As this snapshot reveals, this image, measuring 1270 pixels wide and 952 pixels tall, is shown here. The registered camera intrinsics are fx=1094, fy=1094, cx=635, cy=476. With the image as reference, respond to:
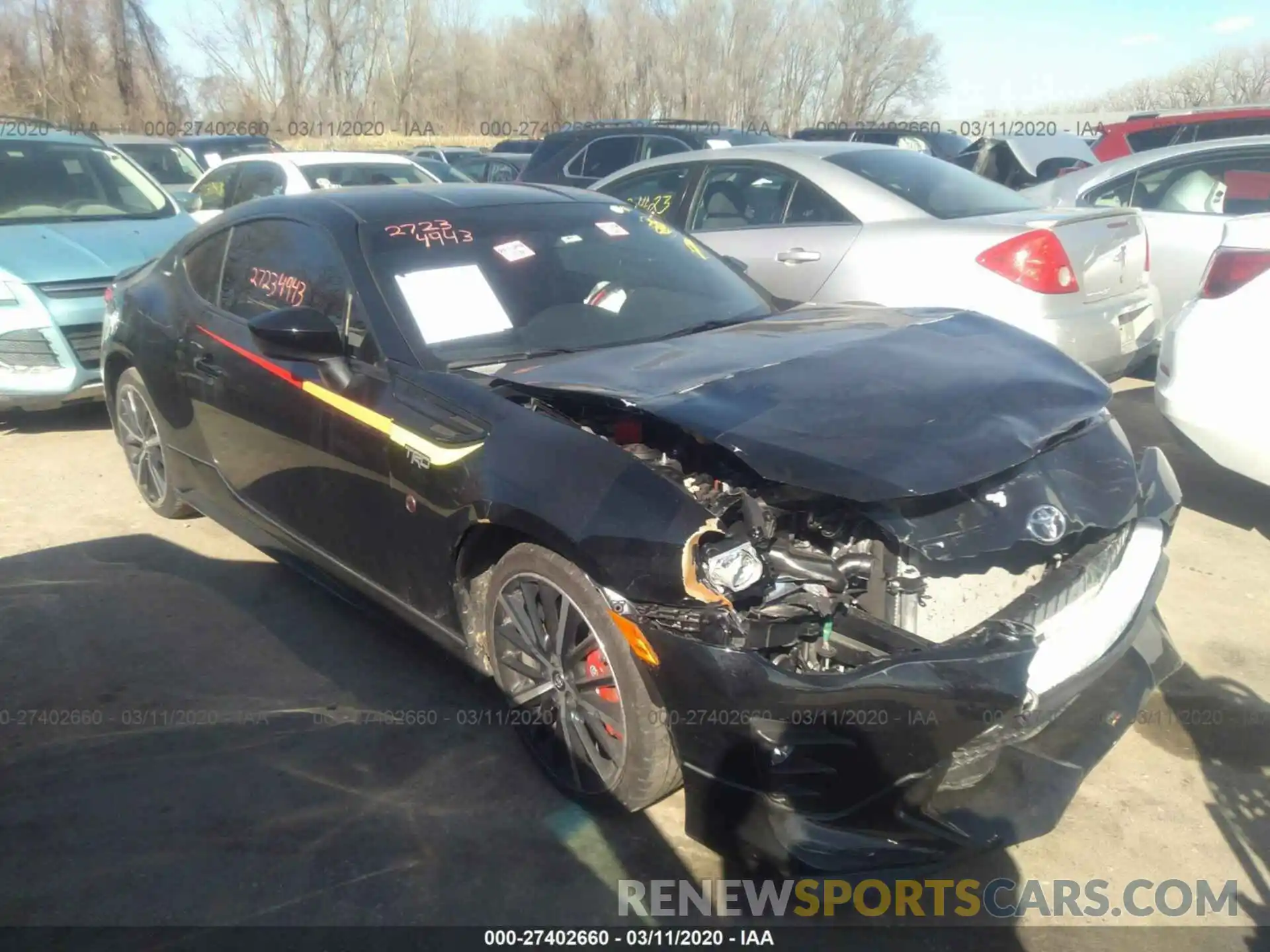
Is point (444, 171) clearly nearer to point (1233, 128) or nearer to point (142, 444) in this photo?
point (1233, 128)

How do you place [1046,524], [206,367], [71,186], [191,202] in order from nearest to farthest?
[1046,524] < [206,367] < [71,186] < [191,202]

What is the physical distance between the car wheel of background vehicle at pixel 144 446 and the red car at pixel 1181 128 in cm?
728

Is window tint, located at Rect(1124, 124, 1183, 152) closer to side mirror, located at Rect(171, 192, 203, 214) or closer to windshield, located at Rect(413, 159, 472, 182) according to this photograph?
windshield, located at Rect(413, 159, 472, 182)

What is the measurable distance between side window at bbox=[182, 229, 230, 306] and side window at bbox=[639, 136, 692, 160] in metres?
7.51

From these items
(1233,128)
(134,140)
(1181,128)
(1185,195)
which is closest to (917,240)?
(1185,195)

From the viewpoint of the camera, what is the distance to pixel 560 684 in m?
3.04

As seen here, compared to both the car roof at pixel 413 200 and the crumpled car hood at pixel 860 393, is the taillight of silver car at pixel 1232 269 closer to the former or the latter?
the crumpled car hood at pixel 860 393

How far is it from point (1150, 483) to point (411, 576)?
90.0 inches

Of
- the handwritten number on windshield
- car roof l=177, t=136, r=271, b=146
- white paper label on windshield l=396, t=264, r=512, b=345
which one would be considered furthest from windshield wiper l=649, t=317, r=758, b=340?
car roof l=177, t=136, r=271, b=146

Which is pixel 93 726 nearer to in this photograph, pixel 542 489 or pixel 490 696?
pixel 490 696

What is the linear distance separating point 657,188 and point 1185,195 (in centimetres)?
343

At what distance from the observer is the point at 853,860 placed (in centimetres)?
242

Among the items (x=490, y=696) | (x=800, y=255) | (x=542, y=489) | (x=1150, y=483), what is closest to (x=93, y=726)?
(x=490, y=696)

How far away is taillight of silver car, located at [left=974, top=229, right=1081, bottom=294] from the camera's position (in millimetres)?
5445
